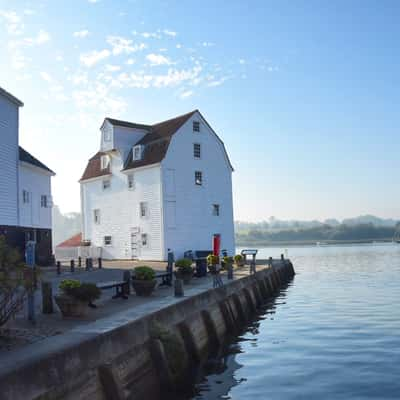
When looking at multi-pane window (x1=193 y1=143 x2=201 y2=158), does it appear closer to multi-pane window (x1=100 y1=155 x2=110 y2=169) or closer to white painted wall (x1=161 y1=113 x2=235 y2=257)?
white painted wall (x1=161 y1=113 x2=235 y2=257)

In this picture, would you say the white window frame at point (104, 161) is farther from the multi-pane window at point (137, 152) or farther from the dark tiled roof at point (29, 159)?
the dark tiled roof at point (29, 159)

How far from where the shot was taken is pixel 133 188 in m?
46.2

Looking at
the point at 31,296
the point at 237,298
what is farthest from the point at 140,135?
the point at 31,296

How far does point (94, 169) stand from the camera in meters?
52.7

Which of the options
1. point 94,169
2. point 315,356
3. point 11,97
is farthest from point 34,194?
point 315,356

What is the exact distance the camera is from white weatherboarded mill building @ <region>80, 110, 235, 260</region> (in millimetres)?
43125

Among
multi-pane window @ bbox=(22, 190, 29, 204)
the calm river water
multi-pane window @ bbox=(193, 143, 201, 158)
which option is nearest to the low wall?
the calm river water

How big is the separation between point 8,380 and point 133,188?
39327 millimetres

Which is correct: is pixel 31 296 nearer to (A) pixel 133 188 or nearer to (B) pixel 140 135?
(A) pixel 133 188

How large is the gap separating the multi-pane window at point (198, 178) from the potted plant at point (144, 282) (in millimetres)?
26914

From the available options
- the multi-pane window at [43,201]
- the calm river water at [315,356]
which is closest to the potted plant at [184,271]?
the calm river water at [315,356]

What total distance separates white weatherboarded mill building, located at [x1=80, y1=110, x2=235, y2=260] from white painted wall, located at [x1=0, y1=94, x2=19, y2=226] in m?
14.6

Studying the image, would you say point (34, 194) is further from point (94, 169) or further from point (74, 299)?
point (74, 299)

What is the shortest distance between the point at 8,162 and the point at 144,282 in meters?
15.7
